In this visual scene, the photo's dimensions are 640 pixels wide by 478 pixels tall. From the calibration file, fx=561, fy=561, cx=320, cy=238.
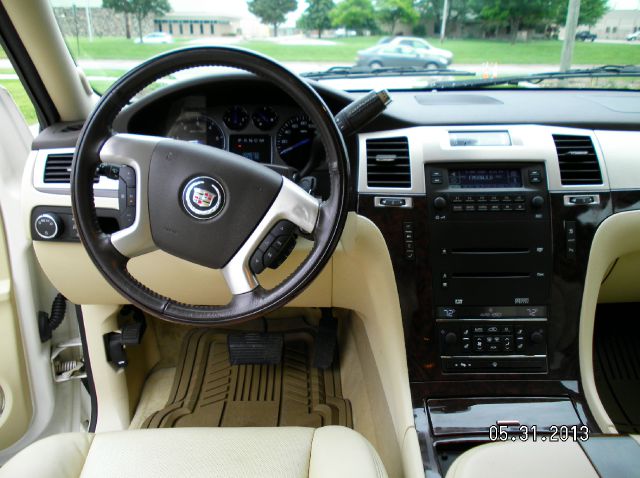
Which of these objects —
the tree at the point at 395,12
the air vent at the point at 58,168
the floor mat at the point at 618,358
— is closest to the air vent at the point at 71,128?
the air vent at the point at 58,168

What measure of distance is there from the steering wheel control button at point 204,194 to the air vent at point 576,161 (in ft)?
3.44

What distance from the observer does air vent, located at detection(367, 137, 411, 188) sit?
66.4 inches

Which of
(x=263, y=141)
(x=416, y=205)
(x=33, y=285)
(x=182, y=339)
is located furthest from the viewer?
(x=182, y=339)

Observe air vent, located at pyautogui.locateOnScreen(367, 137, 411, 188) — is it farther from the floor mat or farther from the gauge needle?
the floor mat

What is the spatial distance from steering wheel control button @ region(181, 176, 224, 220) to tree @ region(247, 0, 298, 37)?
0.77 meters

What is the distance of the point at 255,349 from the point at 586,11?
1.78 m

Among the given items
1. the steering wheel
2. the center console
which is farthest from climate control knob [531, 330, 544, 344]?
the steering wheel

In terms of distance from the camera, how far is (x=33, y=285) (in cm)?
204

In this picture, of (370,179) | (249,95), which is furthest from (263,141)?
(370,179)

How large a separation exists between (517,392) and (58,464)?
1.28 m

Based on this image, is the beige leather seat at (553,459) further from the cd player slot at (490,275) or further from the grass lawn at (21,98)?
the grass lawn at (21,98)

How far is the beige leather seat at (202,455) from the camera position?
3.99ft

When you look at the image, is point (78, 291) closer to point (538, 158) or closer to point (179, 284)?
point (179, 284)

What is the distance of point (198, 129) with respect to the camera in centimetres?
181
